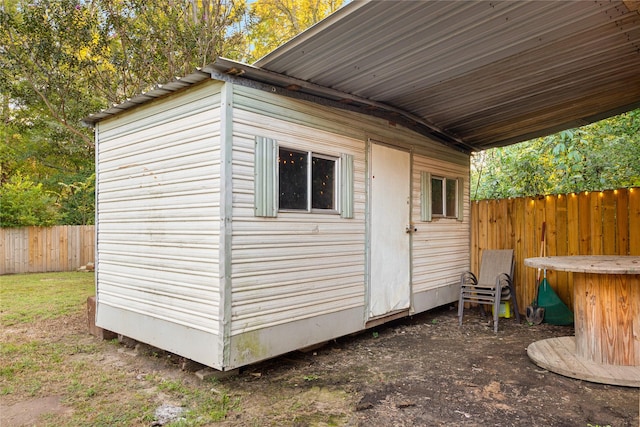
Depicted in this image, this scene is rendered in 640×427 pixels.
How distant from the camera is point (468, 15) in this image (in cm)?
267

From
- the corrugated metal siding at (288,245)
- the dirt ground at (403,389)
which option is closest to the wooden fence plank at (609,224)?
the dirt ground at (403,389)

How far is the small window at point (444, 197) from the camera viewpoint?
18.9 ft

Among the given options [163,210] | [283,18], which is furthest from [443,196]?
[283,18]

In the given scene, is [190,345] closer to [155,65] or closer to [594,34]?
[594,34]

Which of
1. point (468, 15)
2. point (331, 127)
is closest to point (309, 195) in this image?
point (331, 127)

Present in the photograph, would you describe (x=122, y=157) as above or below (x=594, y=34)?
below

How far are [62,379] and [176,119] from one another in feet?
8.17

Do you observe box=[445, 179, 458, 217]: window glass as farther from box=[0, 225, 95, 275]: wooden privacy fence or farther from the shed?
box=[0, 225, 95, 275]: wooden privacy fence

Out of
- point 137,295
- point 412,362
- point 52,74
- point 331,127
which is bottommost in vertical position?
point 412,362

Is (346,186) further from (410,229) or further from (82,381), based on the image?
(82,381)

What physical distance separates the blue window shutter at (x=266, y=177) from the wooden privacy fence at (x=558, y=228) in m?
4.05

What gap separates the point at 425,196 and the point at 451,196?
3.01 feet

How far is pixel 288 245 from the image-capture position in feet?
11.8

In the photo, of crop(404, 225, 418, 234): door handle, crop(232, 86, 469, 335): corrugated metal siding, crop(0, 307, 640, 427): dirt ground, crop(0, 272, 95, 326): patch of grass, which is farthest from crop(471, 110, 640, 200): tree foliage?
crop(0, 272, 95, 326): patch of grass
